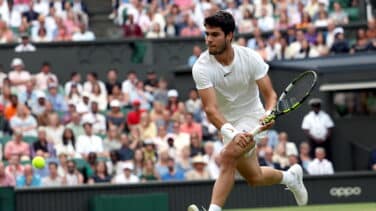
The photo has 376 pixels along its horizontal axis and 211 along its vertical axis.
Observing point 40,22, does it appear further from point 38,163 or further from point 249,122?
point 249,122

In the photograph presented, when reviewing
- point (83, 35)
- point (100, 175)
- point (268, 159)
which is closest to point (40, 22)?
point (83, 35)

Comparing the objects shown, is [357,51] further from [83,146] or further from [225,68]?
[225,68]

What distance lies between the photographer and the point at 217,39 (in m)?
10.6

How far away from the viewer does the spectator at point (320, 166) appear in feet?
59.8

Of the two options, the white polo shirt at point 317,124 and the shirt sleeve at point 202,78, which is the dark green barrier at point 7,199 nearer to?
the white polo shirt at point 317,124

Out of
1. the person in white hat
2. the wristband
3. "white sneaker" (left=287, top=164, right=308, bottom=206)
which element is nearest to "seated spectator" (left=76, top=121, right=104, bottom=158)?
the person in white hat

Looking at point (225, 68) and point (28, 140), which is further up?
point (225, 68)

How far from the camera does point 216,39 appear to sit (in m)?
10.6

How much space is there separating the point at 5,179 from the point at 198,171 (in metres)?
2.69

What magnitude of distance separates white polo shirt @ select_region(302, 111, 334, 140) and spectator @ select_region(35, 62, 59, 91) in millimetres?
4037

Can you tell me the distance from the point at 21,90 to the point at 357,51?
581 centimetres

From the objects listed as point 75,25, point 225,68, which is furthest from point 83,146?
point 225,68

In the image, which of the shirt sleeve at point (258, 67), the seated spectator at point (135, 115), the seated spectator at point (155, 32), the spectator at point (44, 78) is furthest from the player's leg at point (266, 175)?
the seated spectator at point (155, 32)

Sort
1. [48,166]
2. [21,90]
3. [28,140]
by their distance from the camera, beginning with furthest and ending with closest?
[21,90] < [28,140] < [48,166]
